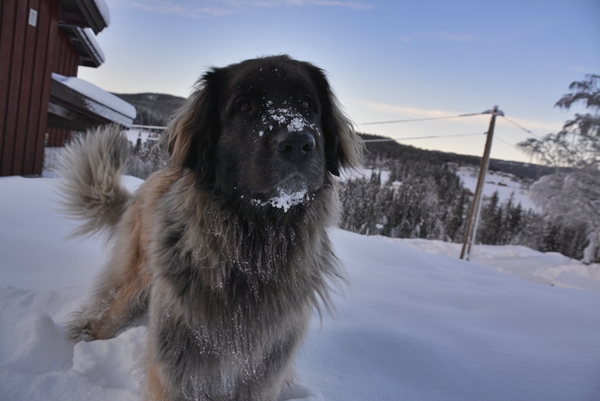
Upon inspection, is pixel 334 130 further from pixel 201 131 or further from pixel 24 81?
pixel 24 81

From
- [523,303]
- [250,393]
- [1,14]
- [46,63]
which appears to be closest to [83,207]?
[250,393]

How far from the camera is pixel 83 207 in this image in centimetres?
306

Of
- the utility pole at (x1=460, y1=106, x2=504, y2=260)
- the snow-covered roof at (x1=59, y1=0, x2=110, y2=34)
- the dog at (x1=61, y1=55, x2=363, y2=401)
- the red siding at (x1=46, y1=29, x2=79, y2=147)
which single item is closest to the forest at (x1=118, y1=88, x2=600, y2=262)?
the red siding at (x1=46, y1=29, x2=79, y2=147)

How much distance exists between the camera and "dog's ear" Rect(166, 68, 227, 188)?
77.7 inches

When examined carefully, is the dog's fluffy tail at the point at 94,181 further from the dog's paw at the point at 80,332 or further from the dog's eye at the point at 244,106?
the dog's eye at the point at 244,106

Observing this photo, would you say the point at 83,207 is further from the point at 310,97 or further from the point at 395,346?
the point at 395,346

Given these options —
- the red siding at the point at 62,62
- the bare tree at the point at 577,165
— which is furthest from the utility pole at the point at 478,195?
the red siding at the point at 62,62

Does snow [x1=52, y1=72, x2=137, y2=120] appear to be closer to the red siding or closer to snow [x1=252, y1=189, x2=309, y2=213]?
the red siding

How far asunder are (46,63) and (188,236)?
7474 mm

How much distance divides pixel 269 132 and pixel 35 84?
745cm

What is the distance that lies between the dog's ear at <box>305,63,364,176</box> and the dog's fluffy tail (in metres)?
2.06

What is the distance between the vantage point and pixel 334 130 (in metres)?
2.41

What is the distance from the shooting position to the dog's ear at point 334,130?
2.35 m

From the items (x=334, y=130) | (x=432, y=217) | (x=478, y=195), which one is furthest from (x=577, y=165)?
(x=432, y=217)
